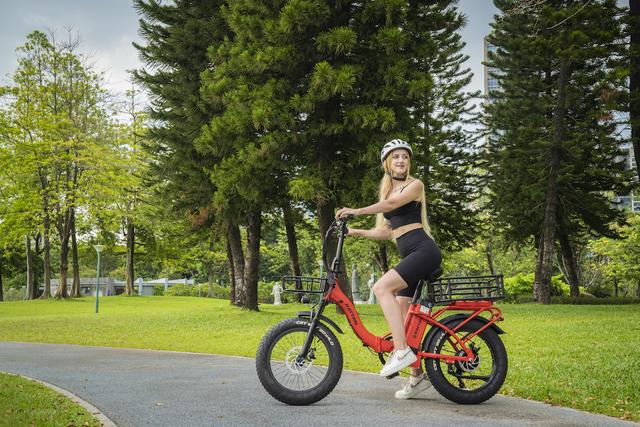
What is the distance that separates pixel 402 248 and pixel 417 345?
80 centimetres

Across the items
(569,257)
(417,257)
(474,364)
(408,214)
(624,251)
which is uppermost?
(624,251)

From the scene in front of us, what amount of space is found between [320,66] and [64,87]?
24.1 m

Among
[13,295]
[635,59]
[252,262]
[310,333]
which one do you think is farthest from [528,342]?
[13,295]

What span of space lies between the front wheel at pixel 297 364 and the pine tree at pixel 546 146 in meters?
17.6

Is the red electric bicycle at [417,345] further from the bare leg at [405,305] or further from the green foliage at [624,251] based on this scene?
the green foliage at [624,251]

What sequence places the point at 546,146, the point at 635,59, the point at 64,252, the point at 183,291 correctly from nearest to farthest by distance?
1. the point at 635,59
2. the point at 546,146
3. the point at 64,252
4. the point at 183,291

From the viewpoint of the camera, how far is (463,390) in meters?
5.54

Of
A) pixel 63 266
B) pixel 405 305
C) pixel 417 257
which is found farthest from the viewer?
pixel 63 266

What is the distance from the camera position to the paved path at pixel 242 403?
489 cm

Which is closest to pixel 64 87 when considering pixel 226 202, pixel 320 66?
pixel 226 202

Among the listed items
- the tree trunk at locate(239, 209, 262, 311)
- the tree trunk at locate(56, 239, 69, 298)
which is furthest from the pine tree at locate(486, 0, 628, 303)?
the tree trunk at locate(56, 239, 69, 298)

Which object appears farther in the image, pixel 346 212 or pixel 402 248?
pixel 402 248

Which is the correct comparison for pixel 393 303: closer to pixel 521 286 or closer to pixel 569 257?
pixel 569 257

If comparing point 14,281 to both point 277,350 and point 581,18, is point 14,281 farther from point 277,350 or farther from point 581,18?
point 277,350
